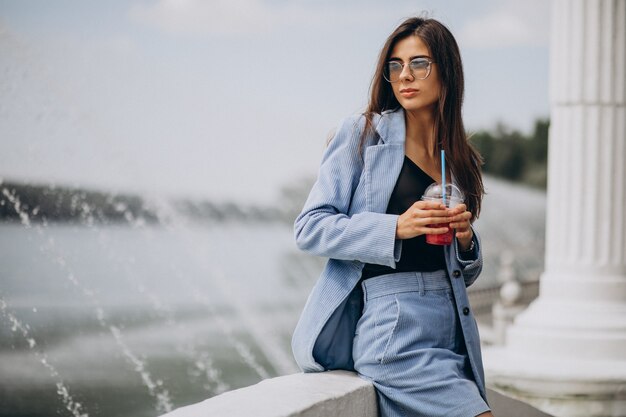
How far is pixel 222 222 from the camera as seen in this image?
22.8m

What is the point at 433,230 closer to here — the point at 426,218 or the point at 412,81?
the point at 426,218

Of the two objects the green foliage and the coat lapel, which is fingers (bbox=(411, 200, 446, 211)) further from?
the green foliage

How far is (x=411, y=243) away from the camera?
2.54 metres

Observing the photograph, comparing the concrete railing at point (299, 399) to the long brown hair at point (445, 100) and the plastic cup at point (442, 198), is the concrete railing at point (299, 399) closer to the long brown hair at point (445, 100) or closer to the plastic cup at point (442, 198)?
the plastic cup at point (442, 198)

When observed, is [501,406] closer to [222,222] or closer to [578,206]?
[578,206]

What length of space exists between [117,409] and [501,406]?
169 inches

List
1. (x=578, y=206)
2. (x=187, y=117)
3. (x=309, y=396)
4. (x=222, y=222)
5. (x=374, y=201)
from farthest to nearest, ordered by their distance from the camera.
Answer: (x=187, y=117) < (x=222, y=222) < (x=578, y=206) < (x=374, y=201) < (x=309, y=396)

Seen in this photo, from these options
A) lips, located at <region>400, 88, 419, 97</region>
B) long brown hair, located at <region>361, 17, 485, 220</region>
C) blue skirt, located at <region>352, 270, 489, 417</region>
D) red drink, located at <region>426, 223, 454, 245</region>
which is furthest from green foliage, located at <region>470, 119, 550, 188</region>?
red drink, located at <region>426, 223, 454, 245</region>

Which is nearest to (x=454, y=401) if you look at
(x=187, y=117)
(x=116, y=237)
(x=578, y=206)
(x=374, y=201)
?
(x=374, y=201)

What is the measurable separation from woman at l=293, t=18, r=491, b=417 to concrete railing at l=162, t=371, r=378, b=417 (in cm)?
7

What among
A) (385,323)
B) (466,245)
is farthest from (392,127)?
(385,323)

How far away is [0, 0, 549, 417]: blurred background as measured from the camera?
29.7 feet

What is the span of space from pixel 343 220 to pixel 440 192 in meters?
0.26

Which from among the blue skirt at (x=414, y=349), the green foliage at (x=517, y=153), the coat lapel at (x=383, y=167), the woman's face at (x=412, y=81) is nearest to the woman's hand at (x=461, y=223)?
the blue skirt at (x=414, y=349)
